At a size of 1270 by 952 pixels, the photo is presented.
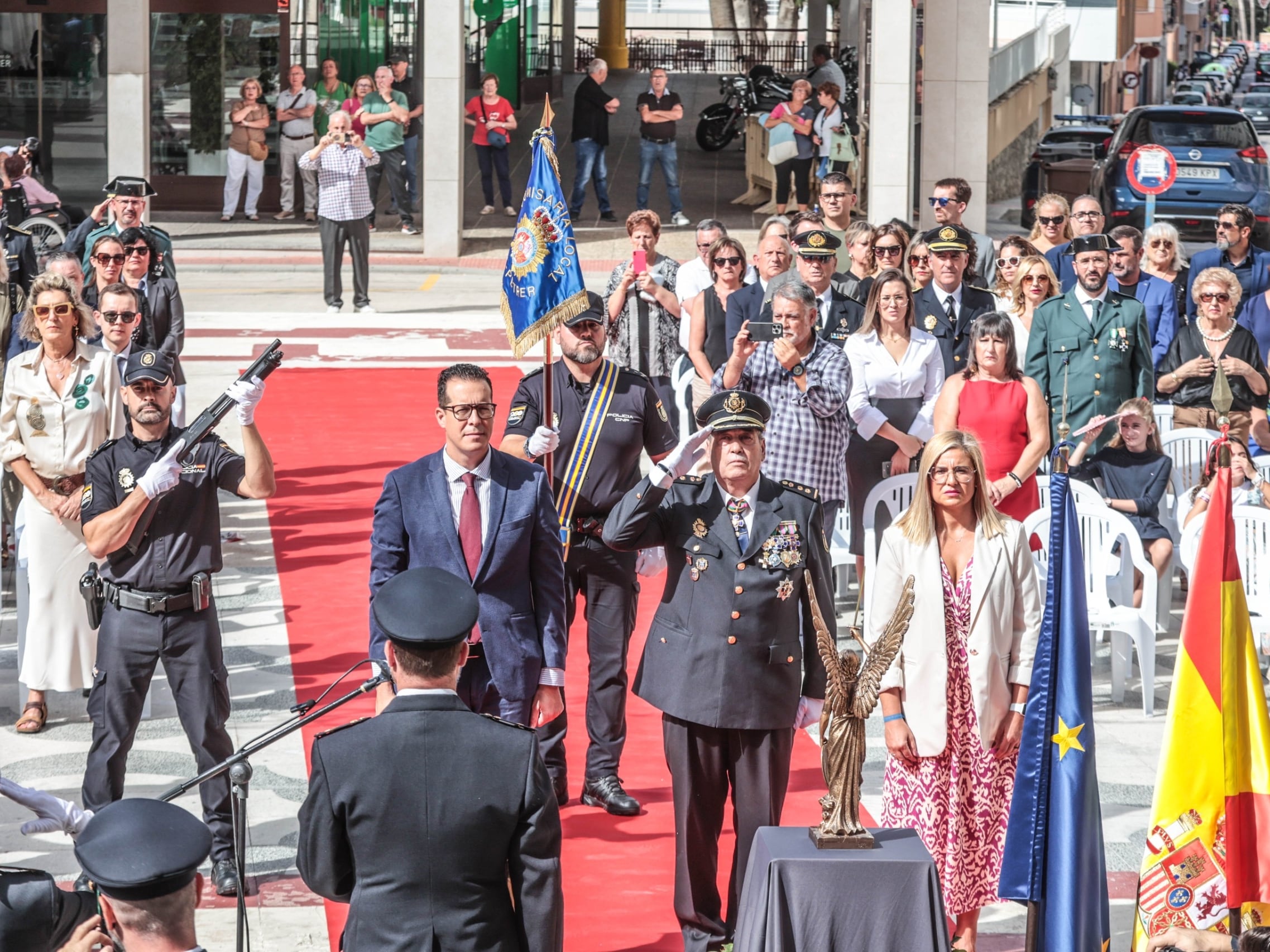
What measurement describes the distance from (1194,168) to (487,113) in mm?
10321

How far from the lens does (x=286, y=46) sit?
95.5ft

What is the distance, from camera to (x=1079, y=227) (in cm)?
1360

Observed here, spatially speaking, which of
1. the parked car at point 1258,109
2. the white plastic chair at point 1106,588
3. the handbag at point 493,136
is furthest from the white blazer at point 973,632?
the parked car at point 1258,109

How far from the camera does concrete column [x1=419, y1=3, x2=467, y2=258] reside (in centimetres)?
2531

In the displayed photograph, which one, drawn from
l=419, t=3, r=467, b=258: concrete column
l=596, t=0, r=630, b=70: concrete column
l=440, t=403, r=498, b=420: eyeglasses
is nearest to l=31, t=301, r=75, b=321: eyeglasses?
l=440, t=403, r=498, b=420: eyeglasses

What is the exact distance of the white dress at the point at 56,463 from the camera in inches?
354

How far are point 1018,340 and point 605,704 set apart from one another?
4.59 meters

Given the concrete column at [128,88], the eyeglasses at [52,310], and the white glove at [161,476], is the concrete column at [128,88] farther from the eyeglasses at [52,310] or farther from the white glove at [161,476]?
the white glove at [161,476]

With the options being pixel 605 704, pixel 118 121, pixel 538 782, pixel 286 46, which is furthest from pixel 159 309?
pixel 286 46

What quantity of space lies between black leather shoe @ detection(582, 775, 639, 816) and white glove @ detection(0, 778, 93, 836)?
3332mm

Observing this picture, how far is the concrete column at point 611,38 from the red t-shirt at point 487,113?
2378 centimetres

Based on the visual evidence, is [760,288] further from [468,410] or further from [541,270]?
[468,410]

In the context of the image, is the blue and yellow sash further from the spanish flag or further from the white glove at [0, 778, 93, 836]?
the white glove at [0, 778, 93, 836]

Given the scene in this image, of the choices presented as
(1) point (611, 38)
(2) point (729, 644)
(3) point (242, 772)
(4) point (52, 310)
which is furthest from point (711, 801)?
(1) point (611, 38)
